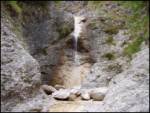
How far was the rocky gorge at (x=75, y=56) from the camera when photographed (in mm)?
14160

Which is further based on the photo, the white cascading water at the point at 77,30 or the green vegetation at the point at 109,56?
the white cascading water at the point at 77,30

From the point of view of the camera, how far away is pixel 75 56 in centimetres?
2212

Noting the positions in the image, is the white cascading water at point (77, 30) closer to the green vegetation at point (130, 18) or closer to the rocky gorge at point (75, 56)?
the rocky gorge at point (75, 56)

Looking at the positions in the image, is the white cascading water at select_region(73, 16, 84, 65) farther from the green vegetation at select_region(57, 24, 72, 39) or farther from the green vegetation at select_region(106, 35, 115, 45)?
the green vegetation at select_region(106, 35, 115, 45)

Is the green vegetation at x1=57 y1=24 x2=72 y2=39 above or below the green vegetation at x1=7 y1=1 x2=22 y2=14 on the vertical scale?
below

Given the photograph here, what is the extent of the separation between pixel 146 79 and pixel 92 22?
28.3 feet

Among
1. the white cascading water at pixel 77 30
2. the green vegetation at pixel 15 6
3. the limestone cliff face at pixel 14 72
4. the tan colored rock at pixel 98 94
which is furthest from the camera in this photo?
the white cascading water at pixel 77 30

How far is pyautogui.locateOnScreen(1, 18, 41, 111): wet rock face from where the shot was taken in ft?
46.1

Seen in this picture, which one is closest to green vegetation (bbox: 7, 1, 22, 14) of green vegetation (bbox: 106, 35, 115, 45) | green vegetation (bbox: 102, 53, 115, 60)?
green vegetation (bbox: 106, 35, 115, 45)

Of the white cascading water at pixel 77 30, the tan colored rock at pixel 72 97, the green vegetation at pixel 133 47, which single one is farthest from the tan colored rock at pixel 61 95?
the white cascading water at pixel 77 30

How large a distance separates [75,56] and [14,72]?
7.89 m

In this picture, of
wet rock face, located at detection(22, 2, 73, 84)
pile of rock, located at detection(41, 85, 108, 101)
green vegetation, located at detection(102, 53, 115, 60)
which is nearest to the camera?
pile of rock, located at detection(41, 85, 108, 101)

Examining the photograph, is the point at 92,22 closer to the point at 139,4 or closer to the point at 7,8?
the point at 139,4

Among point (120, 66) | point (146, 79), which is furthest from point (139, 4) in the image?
point (146, 79)
